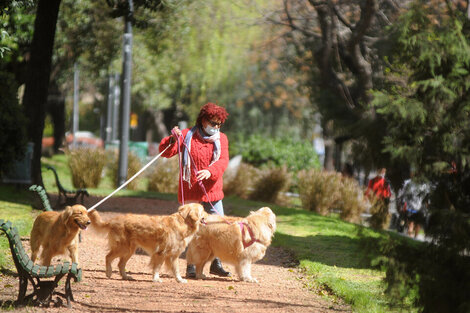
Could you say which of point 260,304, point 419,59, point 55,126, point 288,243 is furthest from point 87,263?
point 55,126

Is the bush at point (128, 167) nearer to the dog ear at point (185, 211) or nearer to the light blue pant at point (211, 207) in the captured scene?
the light blue pant at point (211, 207)

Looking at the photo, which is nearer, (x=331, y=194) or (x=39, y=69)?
(x=39, y=69)

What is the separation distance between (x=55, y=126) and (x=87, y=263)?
107 ft

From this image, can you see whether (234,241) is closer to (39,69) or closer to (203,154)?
(203,154)

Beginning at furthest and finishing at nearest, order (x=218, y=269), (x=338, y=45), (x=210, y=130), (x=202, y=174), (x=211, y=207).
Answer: (x=338, y=45)
(x=218, y=269)
(x=211, y=207)
(x=210, y=130)
(x=202, y=174)

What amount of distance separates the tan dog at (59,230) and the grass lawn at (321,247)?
0.74m

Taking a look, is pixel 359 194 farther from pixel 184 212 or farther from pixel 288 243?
pixel 184 212

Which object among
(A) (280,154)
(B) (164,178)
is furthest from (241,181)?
(A) (280,154)

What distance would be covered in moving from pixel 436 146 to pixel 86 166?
17202 mm

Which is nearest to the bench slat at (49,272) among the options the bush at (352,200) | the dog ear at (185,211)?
the dog ear at (185,211)

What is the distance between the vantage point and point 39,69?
639 inches

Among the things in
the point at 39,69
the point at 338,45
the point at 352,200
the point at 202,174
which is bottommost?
the point at 352,200

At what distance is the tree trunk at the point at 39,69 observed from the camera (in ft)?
52.4

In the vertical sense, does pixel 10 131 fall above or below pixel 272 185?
above
